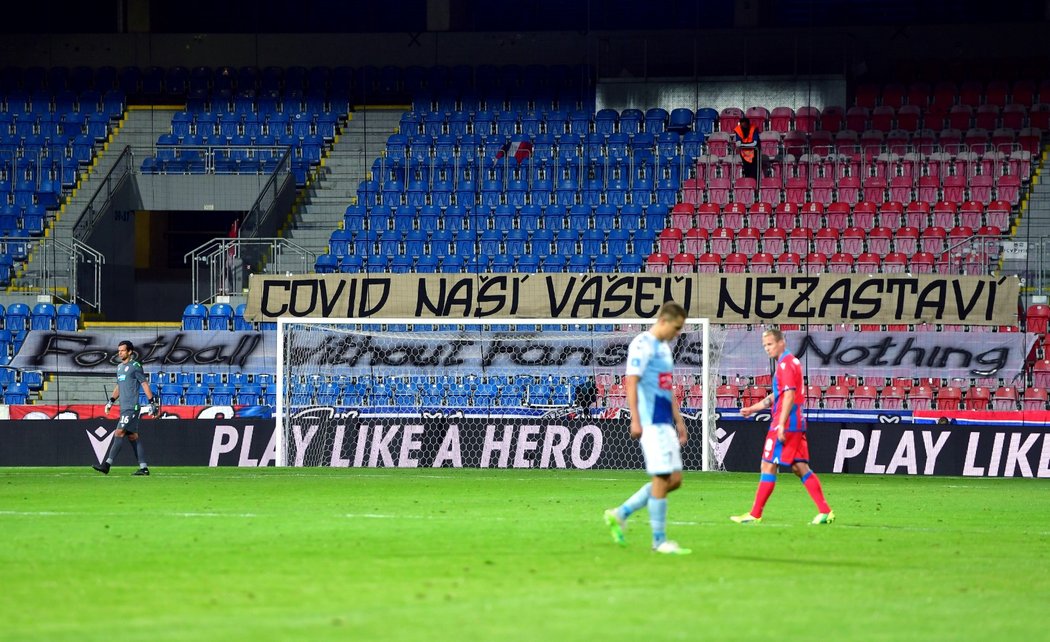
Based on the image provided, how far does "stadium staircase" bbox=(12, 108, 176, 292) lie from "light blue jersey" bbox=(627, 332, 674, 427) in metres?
26.2

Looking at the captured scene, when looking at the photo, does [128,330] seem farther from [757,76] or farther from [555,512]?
[555,512]

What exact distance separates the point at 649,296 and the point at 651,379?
58.3 feet

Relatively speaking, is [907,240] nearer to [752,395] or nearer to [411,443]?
[752,395]

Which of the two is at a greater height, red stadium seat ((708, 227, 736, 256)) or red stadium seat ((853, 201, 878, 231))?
red stadium seat ((853, 201, 878, 231))

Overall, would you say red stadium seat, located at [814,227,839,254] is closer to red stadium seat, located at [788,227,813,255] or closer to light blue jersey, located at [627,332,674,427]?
red stadium seat, located at [788,227,813,255]

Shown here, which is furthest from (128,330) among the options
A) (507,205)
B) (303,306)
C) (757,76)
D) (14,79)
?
(757,76)

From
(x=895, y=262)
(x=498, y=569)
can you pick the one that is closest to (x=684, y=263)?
(x=895, y=262)

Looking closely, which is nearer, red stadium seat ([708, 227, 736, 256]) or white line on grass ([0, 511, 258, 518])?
white line on grass ([0, 511, 258, 518])

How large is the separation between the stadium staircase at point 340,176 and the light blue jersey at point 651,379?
86.7 feet

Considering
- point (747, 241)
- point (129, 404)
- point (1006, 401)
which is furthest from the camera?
point (747, 241)

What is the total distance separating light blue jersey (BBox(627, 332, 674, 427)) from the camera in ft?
37.8

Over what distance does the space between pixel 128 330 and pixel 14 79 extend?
12959mm

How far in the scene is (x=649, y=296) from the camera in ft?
96.1

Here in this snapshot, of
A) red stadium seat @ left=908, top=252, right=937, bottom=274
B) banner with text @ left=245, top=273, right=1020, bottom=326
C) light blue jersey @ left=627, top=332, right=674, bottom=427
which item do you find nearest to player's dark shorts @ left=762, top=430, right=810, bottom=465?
light blue jersey @ left=627, top=332, right=674, bottom=427
